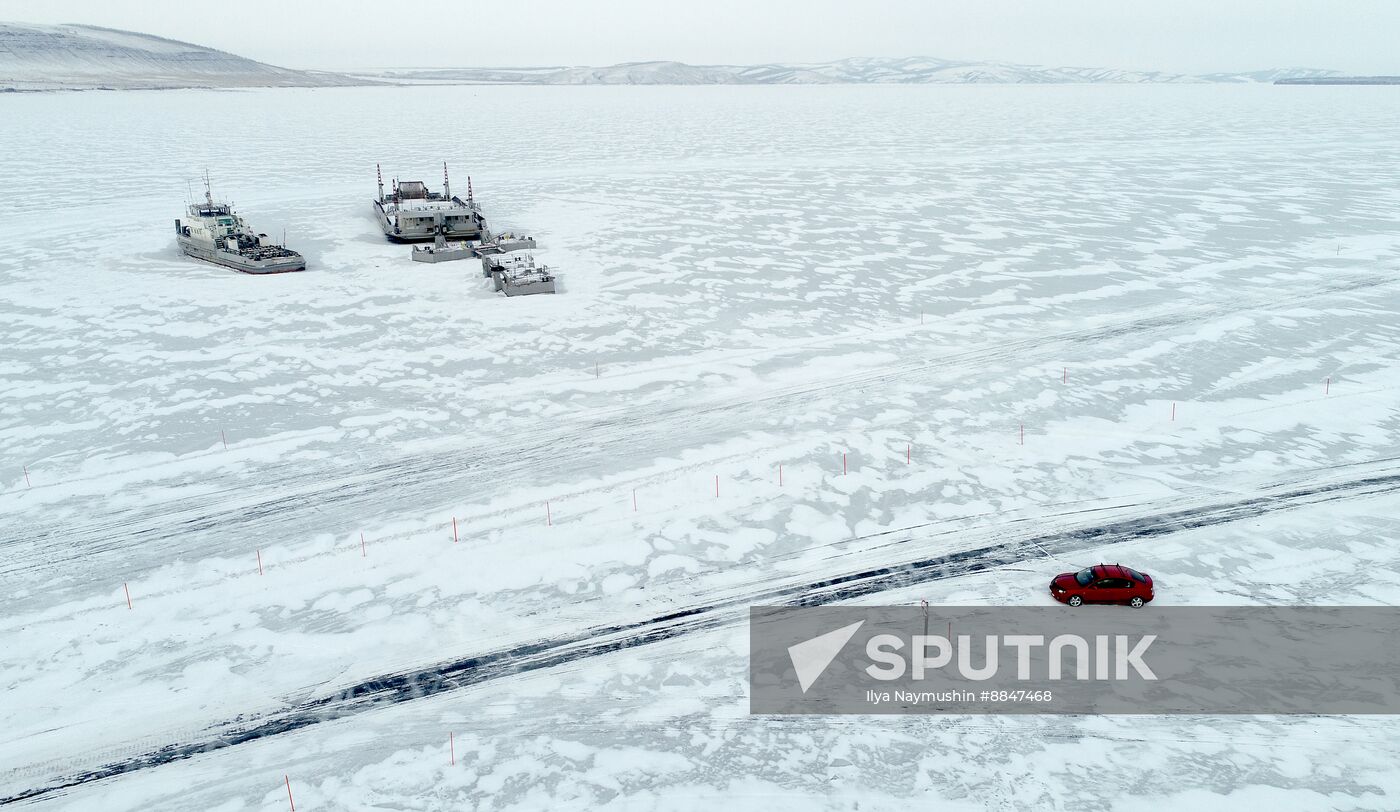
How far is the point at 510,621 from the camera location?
622 inches

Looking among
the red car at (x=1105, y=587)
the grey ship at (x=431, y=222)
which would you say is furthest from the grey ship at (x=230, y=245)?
the red car at (x=1105, y=587)

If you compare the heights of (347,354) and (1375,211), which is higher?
(1375,211)

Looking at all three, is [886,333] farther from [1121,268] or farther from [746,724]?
[746,724]

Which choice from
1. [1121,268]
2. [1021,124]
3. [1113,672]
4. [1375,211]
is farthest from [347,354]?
[1021,124]

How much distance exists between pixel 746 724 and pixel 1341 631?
10638 millimetres

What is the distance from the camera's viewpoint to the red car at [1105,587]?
15648mm

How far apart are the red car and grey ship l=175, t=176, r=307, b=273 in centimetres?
3673

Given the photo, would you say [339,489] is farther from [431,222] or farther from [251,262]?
[431,222]

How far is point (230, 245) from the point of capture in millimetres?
41562

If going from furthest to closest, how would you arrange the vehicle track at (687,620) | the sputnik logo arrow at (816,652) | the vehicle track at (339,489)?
the vehicle track at (339,489)
the sputnik logo arrow at (816,652)
the vehicle track at (687,620)

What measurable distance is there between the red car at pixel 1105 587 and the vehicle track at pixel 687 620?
152 centimetres

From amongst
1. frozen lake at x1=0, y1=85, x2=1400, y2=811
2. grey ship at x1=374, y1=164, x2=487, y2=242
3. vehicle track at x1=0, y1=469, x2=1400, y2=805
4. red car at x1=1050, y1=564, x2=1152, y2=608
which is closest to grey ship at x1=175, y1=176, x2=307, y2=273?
frozen lake at x1=0, y1=85, x2=1400, y2=811

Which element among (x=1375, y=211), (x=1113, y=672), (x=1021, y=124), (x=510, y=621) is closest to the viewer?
(x=1113, y=672)

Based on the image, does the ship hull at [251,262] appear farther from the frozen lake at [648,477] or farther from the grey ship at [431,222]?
the grey ship at [431,222]
